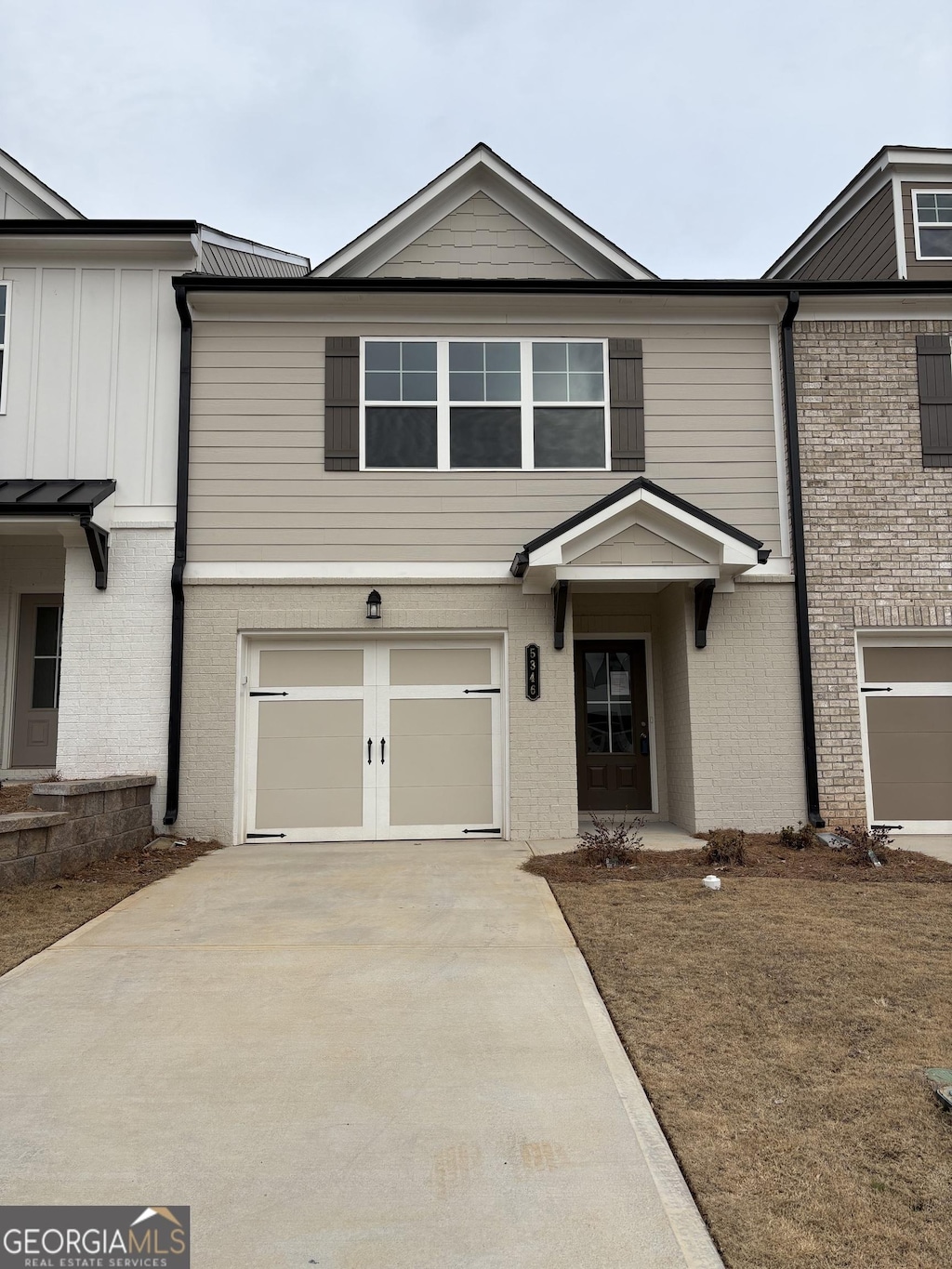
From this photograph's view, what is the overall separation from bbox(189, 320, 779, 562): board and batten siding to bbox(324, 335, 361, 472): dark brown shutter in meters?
0.09

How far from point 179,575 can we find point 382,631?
7.43 feet

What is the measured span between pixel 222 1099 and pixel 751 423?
8913mm

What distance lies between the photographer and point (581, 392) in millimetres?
9945

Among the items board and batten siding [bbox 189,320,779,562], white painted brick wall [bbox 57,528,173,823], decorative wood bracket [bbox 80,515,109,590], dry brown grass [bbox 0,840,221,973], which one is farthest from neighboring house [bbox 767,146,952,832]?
decorative wood bracket [bbox 80,515,109,590]

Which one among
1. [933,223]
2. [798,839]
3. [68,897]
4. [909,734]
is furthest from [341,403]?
[933,223]

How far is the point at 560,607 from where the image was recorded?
934 centimetres

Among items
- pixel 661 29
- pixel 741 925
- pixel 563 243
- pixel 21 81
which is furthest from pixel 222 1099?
pixel 21 81

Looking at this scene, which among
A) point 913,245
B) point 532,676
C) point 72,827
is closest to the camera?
point 72,827

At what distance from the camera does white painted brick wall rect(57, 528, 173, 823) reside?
9242 mm

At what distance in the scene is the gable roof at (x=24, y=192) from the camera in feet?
36.4

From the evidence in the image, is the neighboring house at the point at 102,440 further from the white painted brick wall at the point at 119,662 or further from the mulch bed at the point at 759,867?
the mulch bed at the point at 759,867

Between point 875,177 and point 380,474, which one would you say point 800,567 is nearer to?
point 380,474

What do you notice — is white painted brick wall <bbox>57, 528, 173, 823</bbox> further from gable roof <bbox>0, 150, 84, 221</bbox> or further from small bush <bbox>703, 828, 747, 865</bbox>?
small bush <bbox>703, 828, 747, 865</bbox>

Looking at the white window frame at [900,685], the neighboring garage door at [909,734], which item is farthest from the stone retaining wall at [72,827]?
the neighboring garage door at [909,734]
